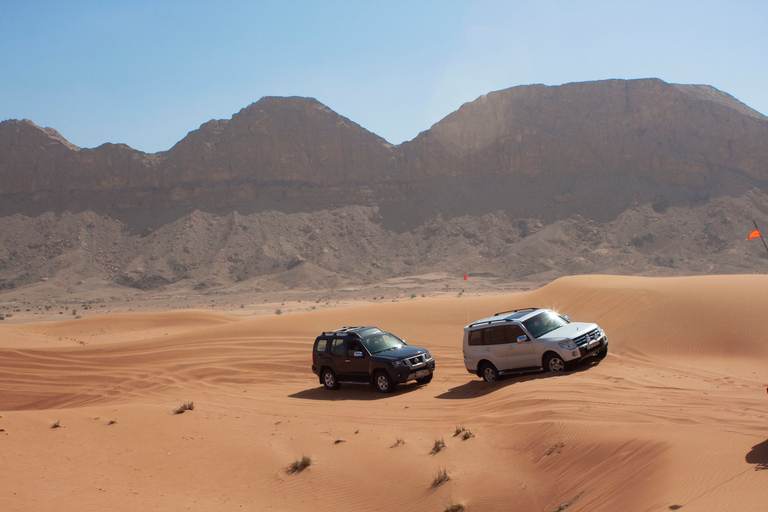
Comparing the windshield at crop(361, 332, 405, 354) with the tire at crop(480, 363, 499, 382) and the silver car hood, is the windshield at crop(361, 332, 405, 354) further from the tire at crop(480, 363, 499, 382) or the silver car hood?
the silver car hood

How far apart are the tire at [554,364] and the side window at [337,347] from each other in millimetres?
5390

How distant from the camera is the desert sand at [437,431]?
22.2 feet

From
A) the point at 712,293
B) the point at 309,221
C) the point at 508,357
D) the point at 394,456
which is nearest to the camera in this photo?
the point at 394,456

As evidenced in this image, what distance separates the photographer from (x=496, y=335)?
1420 cm

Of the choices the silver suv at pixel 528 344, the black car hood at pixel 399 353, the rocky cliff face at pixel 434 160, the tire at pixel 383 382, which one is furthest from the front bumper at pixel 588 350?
the rocky cliff face at pixel 434 160

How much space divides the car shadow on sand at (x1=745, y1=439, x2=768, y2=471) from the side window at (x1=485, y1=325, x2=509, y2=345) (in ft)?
24.7

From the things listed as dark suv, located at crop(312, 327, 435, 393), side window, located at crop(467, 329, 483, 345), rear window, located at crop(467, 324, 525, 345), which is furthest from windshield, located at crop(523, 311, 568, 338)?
dark suv, located at crop(312, 327, 435, 393)

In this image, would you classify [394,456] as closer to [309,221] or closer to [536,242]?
[536,242]

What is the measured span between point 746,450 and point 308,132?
90743mm

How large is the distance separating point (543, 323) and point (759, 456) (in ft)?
26.5

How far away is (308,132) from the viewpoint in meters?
92.8

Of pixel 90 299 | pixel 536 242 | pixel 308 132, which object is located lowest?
pixel 90 299

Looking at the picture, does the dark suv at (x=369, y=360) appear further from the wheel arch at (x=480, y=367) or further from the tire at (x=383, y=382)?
the wheel arch at (x=480, y=367)

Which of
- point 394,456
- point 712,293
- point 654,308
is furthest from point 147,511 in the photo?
point 712,293
